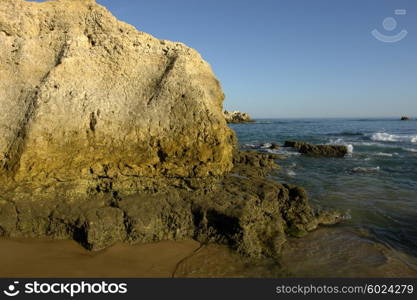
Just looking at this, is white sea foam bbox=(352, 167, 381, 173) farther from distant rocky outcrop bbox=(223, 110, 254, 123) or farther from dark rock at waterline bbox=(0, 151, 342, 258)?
distant rocky outcrop bbox=(223, 110, 254, 123)

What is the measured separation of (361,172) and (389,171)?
166 centimetres

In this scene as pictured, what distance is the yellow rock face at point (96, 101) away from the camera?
6168mm

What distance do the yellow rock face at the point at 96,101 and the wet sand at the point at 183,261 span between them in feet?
5.48

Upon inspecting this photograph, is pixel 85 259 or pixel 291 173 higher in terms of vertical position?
pixel 291 173

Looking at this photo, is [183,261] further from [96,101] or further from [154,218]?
[96,101]

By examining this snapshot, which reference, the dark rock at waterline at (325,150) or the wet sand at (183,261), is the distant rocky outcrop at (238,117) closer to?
the dark rock at waterline at (325,150)

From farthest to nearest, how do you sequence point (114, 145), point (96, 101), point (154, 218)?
point (96, 101)
point (114, 145)
point (154, 218)

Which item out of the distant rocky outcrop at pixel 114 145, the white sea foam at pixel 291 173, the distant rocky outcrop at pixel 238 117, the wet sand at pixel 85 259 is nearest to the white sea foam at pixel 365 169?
the white sea foam at pixel 291 173

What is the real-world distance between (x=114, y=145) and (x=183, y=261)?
3.12m

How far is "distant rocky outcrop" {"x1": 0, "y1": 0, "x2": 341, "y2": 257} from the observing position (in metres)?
5.69

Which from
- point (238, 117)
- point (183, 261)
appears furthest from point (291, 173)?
point (238, 117)

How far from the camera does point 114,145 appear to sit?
21.0 ft

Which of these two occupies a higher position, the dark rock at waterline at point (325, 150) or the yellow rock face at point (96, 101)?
the yellow rock face at point (96, 101)

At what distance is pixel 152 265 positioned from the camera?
16.4 ft
